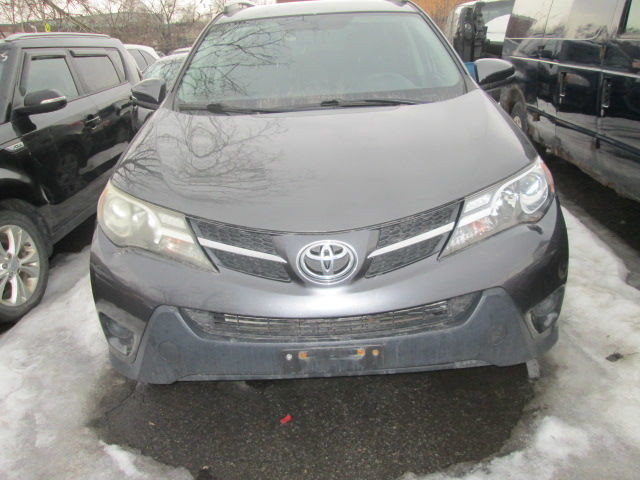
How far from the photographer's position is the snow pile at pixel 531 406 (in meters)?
2.12

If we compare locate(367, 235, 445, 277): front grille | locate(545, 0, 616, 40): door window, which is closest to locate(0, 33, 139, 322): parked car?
locate(367, 235, 445, 277): front grille

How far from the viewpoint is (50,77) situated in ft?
14.4

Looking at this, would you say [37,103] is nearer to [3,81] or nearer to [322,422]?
[3,81]

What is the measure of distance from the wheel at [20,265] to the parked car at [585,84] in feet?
12.8

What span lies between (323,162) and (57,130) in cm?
264

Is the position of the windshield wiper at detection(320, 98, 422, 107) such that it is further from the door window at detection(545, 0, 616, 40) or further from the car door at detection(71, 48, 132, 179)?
the car door at detection(71, 48, 132, 179)

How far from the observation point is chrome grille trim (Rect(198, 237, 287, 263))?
2029 mm

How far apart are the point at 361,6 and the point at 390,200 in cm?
208

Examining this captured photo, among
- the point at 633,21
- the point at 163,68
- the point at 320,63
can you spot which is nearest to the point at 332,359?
the point at 320,63

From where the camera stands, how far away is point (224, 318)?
2.07 meters

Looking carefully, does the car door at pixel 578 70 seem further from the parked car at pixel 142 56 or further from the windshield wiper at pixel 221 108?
the parked car at pixel 142 56

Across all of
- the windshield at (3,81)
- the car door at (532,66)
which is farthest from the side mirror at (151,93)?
the car door at (532,66)

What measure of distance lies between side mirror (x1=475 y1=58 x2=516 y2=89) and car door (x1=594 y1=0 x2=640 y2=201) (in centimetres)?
79

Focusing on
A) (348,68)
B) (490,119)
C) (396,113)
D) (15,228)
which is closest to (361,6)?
(348,68)
